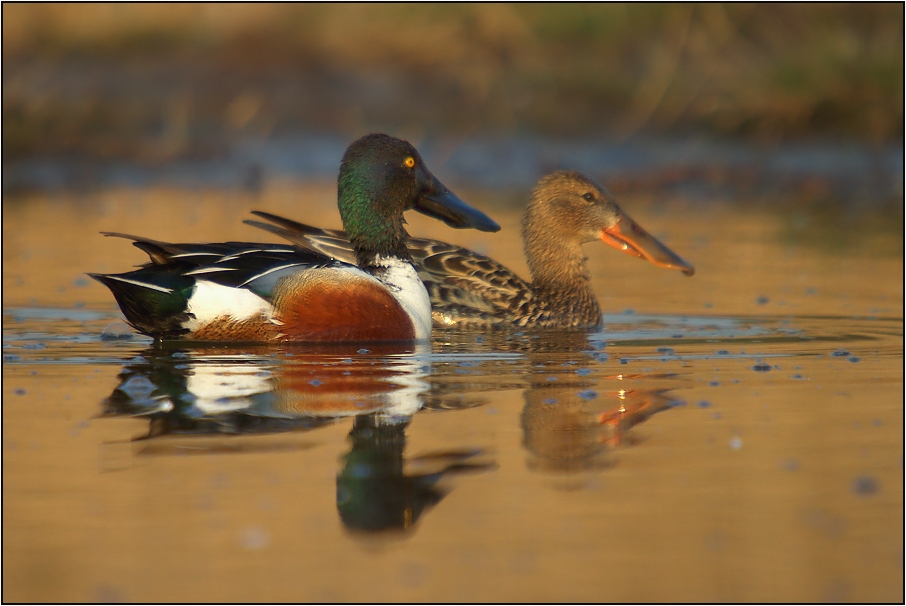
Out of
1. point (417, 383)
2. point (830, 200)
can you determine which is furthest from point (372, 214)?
point (830, 200)

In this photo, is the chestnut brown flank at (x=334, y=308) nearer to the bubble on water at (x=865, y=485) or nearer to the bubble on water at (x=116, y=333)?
the bubble on water at (x=116, y=333)

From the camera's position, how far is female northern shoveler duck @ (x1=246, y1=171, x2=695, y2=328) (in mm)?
7570

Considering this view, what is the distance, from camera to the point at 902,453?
443 centimetres

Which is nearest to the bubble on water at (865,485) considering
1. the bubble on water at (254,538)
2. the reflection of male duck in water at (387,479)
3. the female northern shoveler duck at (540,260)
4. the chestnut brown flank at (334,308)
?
the reflection of male duck in water at (387,479)

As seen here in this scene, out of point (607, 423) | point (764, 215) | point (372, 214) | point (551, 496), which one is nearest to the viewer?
point (551, 496)

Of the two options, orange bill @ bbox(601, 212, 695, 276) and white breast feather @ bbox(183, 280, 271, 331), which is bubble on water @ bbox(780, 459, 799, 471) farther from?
orange bill @ bbox(601, 212, 695, 276)

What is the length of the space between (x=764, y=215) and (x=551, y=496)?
9.95 metres

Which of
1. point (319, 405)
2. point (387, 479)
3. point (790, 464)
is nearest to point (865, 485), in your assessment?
point (790, 464)

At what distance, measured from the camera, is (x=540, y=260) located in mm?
8359

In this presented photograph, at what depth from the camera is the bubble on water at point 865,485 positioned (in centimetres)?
398

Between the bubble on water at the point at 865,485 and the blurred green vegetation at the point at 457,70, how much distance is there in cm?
1362

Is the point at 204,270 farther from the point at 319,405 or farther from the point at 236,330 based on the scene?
the point at 319,405

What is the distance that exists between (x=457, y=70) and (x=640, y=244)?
11.8 metres

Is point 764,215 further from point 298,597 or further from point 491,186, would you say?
point 298,597
